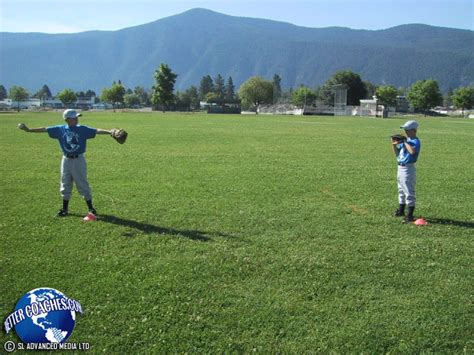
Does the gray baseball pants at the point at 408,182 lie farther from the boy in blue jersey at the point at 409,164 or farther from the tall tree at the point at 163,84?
the tall tree at the point at 163,84

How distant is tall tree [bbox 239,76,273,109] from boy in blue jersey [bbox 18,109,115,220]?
478ft

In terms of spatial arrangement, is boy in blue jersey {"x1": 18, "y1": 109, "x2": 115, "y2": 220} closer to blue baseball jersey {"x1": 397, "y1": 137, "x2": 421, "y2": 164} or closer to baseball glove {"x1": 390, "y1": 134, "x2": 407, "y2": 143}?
baseball glove {"x1": 390, "y1": 134, "x2": 407, "y2": 143}

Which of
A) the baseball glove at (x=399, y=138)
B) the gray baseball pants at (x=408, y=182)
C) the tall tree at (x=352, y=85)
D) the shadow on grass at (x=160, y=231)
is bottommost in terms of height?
the shadow on grass at (x=160, y=231)

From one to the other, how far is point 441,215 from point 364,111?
100210 mm

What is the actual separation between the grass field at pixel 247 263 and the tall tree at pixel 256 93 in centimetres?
14361

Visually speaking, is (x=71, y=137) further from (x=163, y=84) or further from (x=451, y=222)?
(x=163, y=84)

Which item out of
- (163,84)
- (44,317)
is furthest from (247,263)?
(163,84)

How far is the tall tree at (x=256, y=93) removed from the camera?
15388 centimetres

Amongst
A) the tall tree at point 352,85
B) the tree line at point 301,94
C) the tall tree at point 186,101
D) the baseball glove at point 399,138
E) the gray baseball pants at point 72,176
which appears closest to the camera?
the gray baseball pants at point 72,176

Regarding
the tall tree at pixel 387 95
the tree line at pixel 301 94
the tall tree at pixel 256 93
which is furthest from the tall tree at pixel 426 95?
the tall tree at pixel 256 93

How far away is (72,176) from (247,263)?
4713mm

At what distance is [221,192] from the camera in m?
11.8

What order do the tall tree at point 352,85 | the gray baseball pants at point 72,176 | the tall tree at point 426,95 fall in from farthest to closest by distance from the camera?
1. the tall tree at point 352,85
2. the tall tree at point 426,95
3. the gray baseball pants at point 72,176

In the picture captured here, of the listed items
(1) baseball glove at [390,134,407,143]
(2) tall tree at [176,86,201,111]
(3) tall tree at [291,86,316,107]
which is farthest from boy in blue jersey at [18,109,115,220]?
(3) tall tree at [291,86,316,107]
